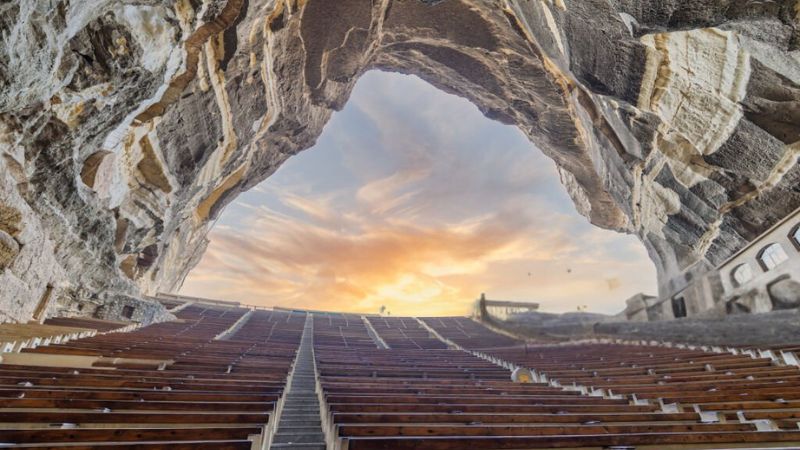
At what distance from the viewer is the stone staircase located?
3.80 metres

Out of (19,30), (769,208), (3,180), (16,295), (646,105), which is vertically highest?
(646,105)

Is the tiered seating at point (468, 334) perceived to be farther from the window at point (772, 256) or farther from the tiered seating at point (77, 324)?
the tiered seating at point (77, 324)

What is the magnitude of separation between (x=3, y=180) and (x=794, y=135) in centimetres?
1990

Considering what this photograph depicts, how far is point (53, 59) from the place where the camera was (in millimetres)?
5422

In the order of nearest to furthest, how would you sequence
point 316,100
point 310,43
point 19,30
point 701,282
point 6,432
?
point 6,432, point 19,30, point 310,43, point 701,282, point 316,100

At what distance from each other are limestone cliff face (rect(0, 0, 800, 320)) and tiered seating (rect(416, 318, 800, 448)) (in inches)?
317

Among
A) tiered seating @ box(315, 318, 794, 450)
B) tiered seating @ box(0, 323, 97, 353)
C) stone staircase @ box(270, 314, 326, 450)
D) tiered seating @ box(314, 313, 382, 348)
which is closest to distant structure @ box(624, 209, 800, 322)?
tiered seating @ box(315, 318, 794, 450)

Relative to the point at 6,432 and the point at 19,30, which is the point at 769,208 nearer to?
the point at 6,432

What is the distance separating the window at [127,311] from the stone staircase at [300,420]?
30.8 ft

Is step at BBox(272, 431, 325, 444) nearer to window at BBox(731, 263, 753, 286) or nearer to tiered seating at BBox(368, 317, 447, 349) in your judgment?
tiered seating at BBox(368, 317, 447, 349)

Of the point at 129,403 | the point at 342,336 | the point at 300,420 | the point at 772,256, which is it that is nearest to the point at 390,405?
the point at 300,420

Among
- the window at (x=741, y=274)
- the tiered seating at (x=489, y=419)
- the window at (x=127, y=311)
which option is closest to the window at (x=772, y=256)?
the window at (x=741, y=274)

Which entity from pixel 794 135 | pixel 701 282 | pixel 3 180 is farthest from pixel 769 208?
pixel 3 180

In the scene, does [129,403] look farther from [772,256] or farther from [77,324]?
[772,256]
